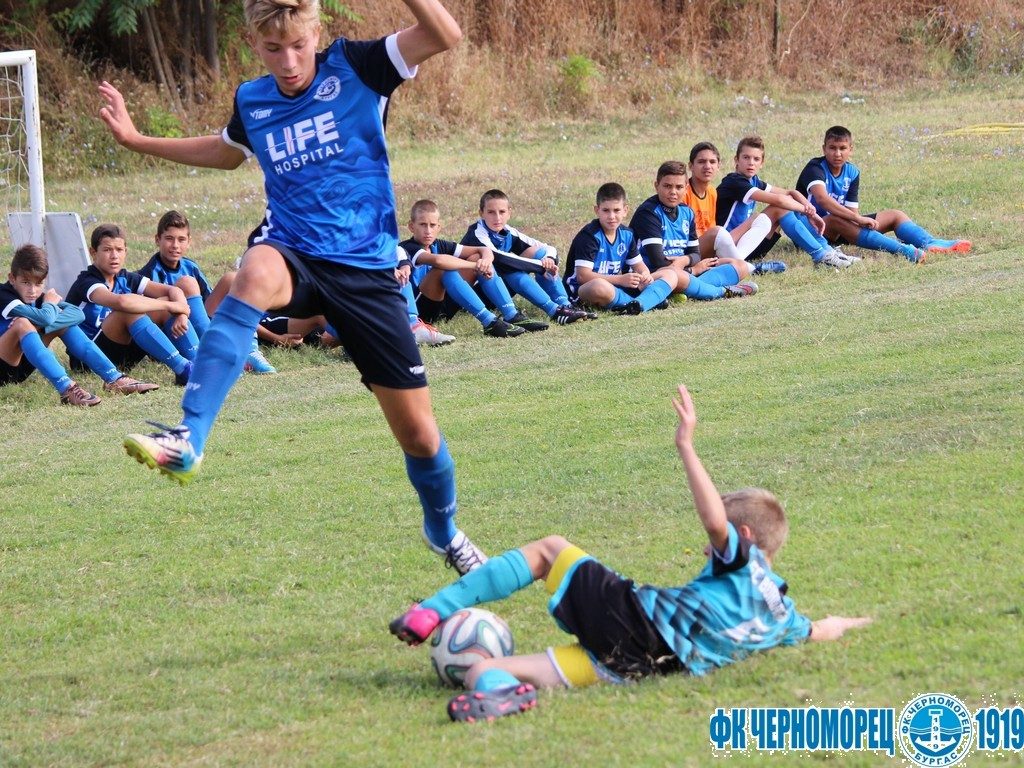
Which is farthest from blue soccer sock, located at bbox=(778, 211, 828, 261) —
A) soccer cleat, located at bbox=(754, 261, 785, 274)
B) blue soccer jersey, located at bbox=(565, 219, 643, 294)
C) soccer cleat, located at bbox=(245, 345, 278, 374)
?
soccer cleat, located at bbox=(245, 345, 278, 374)

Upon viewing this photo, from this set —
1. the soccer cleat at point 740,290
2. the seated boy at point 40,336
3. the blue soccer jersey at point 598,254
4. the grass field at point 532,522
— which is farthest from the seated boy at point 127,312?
the soccer cleat at point 740,290

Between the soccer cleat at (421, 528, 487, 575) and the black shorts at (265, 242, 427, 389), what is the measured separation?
0.71 metres

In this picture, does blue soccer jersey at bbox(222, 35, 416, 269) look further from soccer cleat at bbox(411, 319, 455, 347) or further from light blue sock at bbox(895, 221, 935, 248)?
light blue sock at bbox(895, 221, 935, 248)

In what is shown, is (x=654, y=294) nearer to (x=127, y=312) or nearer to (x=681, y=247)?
(x=681, y=247)

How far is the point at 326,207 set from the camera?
4.91 meters

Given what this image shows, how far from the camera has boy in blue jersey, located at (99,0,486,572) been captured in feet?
15.4

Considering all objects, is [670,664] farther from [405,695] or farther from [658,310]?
[658,310]

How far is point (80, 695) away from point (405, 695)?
113 centimetres

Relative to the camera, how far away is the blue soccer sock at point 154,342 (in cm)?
1020

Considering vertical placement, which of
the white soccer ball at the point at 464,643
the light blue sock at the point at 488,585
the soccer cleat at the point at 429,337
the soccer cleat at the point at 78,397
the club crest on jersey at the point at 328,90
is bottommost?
the soccer cleat at the point at 429,337

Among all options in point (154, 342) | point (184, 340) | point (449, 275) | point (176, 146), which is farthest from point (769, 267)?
point (176, 146)

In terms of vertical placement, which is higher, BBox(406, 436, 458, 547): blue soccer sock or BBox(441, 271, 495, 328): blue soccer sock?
BBox(406, 436, 458, 547): blue soccer sock

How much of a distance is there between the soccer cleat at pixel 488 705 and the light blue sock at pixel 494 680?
0.06 metres

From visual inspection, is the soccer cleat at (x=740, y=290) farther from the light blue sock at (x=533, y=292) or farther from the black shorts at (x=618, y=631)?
the black shorts at (x=618, y=631)
